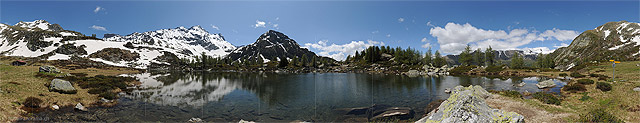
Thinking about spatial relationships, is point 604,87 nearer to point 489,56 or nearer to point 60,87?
point 60,87

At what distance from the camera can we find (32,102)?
18.6 meters

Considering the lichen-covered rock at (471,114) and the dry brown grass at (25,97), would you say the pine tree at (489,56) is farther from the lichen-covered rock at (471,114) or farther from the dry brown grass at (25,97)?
the dry brown grass at (25,97)

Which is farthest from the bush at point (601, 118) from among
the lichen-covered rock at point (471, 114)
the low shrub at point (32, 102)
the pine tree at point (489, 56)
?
the pine tree at point (489, 56)

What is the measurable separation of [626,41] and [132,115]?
34435 cm

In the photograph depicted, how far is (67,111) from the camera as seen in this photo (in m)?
19.2

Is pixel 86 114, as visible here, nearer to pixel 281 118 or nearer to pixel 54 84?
pixel 54 84

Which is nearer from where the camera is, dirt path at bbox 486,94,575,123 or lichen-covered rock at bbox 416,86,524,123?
lichen-covered rock at bbox 416,86,524,123

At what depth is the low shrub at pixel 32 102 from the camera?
18.4 metres

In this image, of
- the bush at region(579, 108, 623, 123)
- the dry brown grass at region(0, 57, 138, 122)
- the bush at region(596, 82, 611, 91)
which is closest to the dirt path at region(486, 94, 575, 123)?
the bush at region(579, 108, 623, 123)

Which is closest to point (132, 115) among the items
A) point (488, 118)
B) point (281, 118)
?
point (281, 118)

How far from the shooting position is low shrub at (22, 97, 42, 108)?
18414 mm

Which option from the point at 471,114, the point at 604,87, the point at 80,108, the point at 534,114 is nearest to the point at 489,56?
the point at 604,87

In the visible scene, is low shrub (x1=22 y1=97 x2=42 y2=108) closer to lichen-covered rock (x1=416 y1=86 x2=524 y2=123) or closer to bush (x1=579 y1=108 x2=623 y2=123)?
lichen-covered rock (x1=416 y1=86 x2=524 y2=123)

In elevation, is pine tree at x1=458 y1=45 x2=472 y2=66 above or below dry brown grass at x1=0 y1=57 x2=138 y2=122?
above
